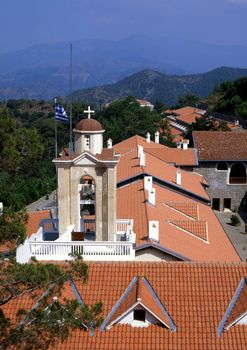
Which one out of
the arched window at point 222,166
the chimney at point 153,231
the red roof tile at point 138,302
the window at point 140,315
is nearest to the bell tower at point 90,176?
the chimney at point 153,231

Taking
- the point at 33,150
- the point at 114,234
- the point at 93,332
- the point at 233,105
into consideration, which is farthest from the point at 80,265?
the point at 233,105

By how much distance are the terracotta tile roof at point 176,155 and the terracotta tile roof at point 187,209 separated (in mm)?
13371

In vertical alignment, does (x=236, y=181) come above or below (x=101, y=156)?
below

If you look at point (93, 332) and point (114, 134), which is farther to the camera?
point (114, 134)

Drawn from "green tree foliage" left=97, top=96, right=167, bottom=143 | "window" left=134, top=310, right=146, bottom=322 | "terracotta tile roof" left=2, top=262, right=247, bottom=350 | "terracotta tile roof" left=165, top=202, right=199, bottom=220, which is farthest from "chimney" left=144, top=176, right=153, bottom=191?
"green tree foliage" left=97, top=96, right=167, bottom=143

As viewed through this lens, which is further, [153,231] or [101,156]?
[153,231]

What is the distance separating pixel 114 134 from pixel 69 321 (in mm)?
54571

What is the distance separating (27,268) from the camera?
10055 millimetres

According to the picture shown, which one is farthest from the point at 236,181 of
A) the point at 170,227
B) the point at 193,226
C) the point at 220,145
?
the point at 170,227

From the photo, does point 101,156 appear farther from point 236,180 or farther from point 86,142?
point 236,180

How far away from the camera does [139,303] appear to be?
13547 mm

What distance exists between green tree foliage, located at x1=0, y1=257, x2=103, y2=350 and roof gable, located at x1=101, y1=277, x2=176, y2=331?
3095 millimetres

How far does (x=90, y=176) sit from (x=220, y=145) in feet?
83.0

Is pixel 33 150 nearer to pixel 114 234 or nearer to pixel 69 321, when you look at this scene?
pixel 114 234
